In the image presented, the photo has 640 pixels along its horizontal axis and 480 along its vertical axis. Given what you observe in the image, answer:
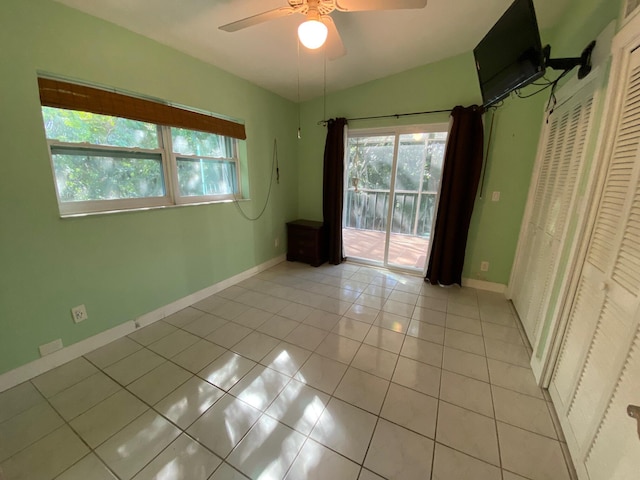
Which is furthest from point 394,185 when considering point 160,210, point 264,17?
point 160,210

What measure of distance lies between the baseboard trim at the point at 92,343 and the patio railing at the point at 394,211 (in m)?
2.24

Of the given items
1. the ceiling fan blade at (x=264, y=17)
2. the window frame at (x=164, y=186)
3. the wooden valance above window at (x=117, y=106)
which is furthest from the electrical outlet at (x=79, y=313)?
the ceiling fan blade at (x=264, y=17)

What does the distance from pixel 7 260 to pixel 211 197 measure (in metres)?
1.54

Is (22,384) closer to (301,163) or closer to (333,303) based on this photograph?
(333,303)

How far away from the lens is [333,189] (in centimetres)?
354

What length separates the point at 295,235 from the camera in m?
3.78

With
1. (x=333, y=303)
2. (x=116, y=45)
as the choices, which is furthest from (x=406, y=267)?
(x=116, y=45)

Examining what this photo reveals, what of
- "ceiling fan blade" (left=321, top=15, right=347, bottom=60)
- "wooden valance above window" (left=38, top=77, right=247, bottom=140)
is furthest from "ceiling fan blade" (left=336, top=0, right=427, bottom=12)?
"wooden valance above window" (left=38, top=77, right=247, bottom=140)

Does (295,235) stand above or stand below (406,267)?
above

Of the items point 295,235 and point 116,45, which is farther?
point 295,235

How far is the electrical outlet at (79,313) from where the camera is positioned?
180cm

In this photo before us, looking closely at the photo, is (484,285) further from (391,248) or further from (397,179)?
(397,179)

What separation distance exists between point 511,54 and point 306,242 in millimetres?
2852

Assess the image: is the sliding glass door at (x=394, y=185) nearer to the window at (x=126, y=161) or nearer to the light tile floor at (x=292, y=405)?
the light tile floor at (x=292, y=405)
